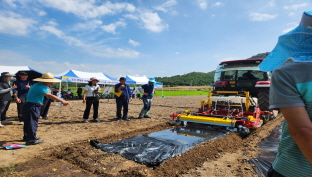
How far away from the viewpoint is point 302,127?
3.15ft

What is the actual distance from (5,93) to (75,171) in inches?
199

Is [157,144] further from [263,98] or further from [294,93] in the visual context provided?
[263,98]

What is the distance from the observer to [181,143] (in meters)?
4.52

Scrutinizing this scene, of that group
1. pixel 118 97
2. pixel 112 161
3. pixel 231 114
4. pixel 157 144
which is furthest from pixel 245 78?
pixel 112 161

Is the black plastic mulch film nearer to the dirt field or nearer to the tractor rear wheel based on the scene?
the dirt field

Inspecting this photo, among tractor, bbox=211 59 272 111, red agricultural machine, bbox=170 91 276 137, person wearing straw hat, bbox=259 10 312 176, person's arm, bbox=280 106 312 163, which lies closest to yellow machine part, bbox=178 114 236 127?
red agricultural machine, bbox=170 91 276 137

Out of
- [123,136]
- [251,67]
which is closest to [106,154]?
[123,136]

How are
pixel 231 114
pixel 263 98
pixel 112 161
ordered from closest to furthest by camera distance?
pixel 112 161, pixel 231 114, pixel 263 98

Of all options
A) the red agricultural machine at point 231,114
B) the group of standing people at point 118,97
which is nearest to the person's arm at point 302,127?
the red agricultural machine at point 231,114

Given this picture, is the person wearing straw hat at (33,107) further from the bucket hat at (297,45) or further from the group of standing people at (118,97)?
the bucket hat at (297,45)

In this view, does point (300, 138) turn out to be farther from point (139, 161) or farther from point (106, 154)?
point (106, 154)

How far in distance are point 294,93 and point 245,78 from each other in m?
7.04

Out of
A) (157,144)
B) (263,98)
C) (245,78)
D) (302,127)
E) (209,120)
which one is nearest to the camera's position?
(302,127)

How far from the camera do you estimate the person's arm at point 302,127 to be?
954mm
